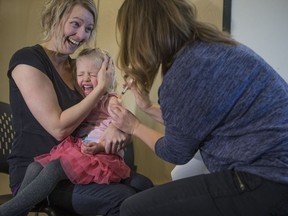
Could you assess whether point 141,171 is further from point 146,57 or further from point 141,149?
point 146,57

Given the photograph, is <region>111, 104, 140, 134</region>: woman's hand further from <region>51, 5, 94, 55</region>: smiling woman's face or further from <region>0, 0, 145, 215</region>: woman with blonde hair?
<region>51, 5, 94, 55</region>: smiling woman's face

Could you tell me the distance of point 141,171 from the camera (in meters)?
1.89

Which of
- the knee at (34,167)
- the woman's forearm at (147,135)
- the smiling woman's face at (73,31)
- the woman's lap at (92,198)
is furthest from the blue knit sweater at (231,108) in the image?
the smiling woman's face at (73,31)

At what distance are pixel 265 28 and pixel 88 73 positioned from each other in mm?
838

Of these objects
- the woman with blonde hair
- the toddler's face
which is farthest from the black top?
the toddler's face

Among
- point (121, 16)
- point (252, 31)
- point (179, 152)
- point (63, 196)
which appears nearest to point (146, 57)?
point (121, 16)

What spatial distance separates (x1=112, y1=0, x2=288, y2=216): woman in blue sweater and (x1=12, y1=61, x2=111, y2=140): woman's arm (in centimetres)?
37

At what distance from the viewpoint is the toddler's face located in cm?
142

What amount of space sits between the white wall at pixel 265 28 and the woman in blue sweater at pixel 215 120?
0.68 m

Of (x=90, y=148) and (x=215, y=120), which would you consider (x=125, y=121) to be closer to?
(x=90, y=148)

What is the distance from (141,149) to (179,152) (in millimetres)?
973

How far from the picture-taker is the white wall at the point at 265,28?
1.56 metres

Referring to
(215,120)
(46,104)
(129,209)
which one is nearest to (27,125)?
(46,104)

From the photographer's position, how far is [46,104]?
1241 mm
